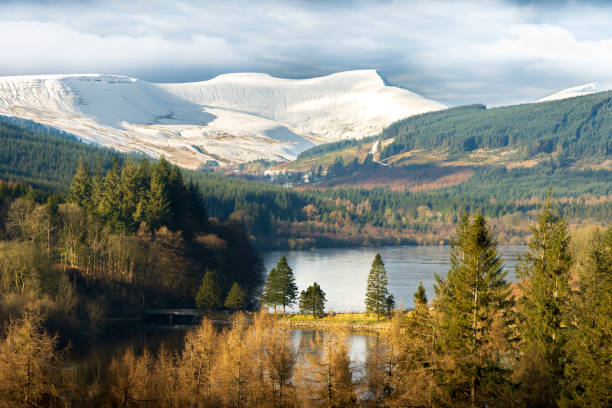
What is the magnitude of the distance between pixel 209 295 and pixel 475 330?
192 ft

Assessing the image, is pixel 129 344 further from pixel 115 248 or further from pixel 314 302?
pixel 314 302

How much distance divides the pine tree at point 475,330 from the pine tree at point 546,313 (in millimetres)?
2192

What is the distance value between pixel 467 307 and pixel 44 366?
86.0 feet

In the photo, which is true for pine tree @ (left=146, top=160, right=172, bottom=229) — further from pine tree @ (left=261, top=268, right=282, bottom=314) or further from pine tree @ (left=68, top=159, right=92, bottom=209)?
pine tree @ (left=261, top=268, right=282, bottom=314)

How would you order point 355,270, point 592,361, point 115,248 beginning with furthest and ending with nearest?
point 355,270
point 115,248
point 592,361

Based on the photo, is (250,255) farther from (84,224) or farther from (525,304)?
(525,304)

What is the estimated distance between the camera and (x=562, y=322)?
44.3 metres

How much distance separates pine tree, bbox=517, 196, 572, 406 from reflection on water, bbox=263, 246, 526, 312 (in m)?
38.9

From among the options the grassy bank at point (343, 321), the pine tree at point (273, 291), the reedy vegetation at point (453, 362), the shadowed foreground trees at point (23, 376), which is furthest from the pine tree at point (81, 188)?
the shadowed foreground trees at point (23, 376)

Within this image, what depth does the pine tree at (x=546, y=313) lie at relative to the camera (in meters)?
41.3

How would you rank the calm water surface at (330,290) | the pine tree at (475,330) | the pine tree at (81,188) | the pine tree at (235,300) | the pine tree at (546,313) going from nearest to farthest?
1. the pine tree at (546,313)
2. the pine tree at (475,330)
3. the calm water surface at (330,290)
4. the pine tree at (235,300)
5. the pine tree at (81,188)

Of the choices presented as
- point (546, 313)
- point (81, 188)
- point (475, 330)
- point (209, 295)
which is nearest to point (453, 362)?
point (475, 330)

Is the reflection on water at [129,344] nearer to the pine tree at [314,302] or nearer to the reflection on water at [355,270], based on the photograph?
the pine tree at [314,302]

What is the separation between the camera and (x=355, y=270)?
148250 mm
